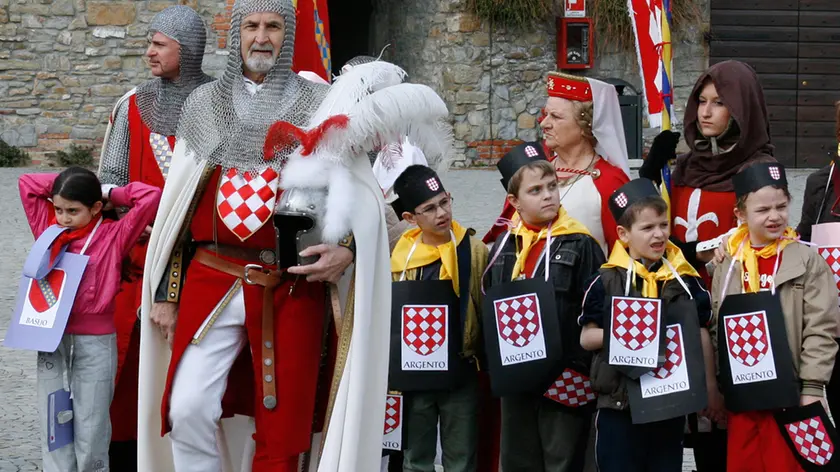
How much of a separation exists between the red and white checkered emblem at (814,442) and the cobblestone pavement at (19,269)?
3.78 ft

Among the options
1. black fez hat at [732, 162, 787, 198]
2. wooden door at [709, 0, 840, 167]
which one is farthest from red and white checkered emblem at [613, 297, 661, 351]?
wooden door at [709, 0, 840, 167]

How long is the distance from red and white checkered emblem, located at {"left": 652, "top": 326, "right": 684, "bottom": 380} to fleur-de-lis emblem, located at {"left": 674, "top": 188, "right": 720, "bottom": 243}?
25.9 inches

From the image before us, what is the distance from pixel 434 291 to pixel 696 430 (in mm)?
1077

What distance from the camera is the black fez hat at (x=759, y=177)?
438 centimetres

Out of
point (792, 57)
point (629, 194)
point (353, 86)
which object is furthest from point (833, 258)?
point (792, 57)

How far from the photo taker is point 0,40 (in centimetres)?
1522

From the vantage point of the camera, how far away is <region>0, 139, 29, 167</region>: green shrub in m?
15.1

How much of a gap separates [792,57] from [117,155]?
43.7 ft

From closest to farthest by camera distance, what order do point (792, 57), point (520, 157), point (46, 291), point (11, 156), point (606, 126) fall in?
point (46, 291) → point (520, 157) → point (606, 126) → point (11, 156) → point (792, 57)

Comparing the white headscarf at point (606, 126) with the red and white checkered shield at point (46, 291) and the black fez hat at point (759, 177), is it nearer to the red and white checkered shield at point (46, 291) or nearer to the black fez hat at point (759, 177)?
the black fez hat at point (759, 177)

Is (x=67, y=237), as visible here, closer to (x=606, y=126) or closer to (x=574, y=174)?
(x=574, y=174)

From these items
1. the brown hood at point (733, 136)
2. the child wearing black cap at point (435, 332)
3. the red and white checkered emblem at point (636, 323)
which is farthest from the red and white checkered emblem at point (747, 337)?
the child wearing black cap at point (435, 332)

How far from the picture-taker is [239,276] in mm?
4113

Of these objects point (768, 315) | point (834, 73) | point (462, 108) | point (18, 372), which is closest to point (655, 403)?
point (768, 315)
